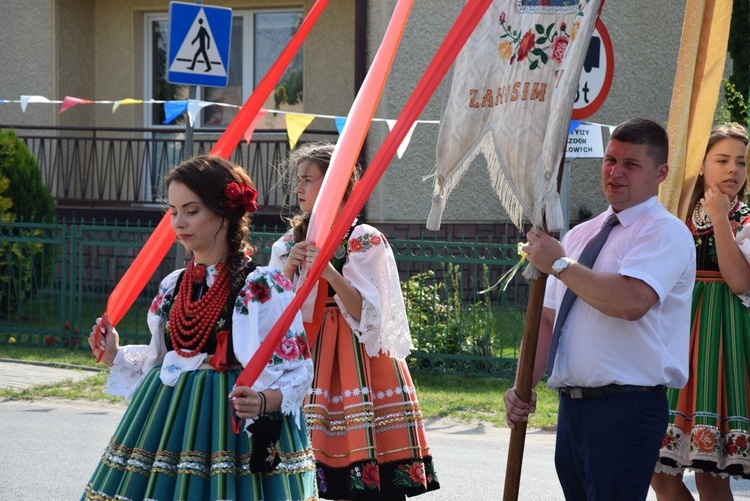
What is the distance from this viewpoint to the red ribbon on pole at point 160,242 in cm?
381

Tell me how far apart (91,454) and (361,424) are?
2950 mm

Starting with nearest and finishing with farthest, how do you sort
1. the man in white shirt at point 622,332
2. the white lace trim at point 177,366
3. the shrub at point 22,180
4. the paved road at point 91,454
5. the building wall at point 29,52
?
1. the man in white shirt at point 622,332
2. the white lace trim at point 177,366
3. the paved road at point 91,454
4. the shrub at point 22,180
5. the building wall at point 29,52

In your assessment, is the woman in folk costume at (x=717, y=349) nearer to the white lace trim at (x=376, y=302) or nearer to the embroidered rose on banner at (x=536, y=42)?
the white lace trim at (x=376, y=302)

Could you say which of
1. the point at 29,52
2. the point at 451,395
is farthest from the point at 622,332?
the point at 29,52

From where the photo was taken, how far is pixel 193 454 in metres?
3.43

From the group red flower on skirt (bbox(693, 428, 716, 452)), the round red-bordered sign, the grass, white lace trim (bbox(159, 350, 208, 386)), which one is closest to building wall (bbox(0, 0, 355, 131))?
the grass

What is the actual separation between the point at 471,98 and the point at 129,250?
1130 cm

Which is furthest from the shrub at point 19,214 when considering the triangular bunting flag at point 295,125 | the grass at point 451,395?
the triangular bunting flag at point 295,125

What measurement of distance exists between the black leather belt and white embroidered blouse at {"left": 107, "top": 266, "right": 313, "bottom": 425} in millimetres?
893

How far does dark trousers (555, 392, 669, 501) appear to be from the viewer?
3.54m

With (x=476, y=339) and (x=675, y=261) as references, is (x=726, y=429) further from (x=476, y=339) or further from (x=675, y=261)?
(x=476, y=339)

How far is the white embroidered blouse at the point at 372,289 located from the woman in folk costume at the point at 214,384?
1327 mm

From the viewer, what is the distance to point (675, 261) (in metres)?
3.56

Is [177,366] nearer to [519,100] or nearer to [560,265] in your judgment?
[560,265]
